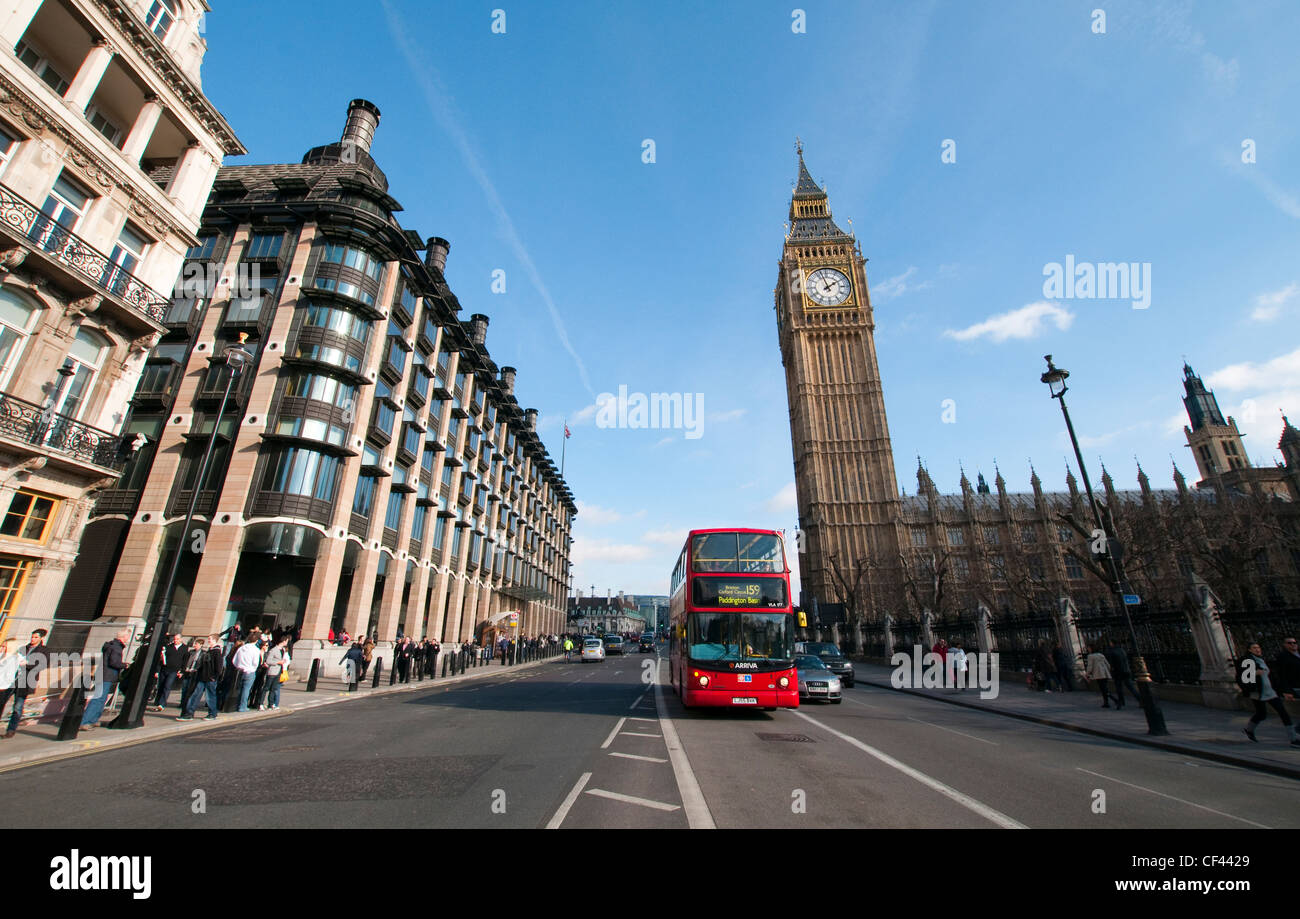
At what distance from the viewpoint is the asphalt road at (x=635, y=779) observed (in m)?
5.41

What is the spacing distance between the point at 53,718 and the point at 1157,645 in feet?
99.5

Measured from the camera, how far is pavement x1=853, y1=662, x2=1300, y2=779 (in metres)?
8.97

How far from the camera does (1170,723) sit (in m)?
12.6

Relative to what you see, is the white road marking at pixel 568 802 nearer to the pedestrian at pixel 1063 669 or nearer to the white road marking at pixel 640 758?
the white road marking at pixel 640 758

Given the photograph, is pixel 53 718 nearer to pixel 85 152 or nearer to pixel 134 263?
pixel 134 263

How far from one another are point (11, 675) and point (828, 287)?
93.0m

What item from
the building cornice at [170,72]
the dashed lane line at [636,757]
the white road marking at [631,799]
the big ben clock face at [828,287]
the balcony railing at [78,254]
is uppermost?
the big ben clock face at [828,287]

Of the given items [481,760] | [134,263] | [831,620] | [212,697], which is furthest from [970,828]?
[831,620]

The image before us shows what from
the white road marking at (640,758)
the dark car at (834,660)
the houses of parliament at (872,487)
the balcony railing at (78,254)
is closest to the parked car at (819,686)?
the dark car at (834,660)

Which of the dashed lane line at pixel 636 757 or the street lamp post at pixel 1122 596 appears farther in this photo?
the street lamp post at pixel 1122 596

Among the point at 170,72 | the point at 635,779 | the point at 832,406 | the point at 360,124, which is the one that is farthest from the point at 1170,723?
the point at 832,406

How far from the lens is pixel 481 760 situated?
8.04m

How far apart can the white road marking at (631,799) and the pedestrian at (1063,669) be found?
837 inches
